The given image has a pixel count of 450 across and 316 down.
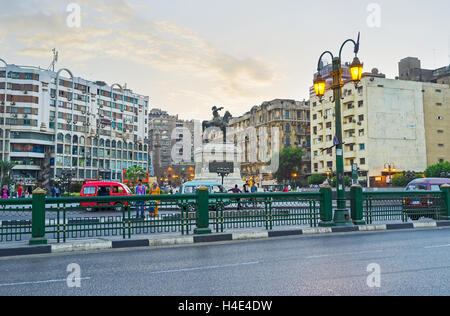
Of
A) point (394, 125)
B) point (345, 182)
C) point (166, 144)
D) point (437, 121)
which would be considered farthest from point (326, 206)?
point (166, 144)

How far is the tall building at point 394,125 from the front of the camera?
2635 inches

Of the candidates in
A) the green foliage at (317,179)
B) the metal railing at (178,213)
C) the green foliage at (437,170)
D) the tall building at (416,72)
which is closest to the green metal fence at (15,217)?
the metal railing at (178,213)

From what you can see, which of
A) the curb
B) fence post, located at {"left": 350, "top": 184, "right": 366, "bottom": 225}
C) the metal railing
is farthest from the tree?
the curb

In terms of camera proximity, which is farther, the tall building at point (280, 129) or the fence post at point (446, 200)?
the tall building at point (280, 129)

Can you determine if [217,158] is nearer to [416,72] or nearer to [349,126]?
[349,126]

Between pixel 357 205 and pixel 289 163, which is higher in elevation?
pixel 289 163

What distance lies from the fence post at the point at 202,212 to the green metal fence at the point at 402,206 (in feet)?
21.2

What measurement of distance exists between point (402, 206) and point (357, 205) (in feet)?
7.77

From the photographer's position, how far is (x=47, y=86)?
3088 inches

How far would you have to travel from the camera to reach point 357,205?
14930 mm

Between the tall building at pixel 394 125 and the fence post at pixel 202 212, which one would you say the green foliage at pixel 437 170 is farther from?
the fence post at pixel 202 212
